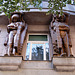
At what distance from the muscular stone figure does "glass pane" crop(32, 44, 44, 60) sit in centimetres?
103

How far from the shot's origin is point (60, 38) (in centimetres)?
602

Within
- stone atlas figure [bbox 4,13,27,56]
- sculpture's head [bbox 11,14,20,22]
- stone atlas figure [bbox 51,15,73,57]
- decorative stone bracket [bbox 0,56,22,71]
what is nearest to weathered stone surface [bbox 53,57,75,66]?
stone atlas figure [bbox 51,15,73,57]

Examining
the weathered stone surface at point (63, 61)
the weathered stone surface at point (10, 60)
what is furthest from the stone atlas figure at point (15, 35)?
the weathered stone surface at point (63, 61)

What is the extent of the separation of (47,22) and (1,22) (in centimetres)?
316

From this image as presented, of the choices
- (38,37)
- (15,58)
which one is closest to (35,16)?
(38,37)

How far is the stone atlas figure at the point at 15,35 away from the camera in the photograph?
5828 mm

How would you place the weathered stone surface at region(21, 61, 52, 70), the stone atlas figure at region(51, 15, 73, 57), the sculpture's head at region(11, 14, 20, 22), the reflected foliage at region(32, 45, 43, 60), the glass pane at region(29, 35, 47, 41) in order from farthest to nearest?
the glass pane at region(29, 35, 47, 41)
the sculpture's head at region(11, 14, 20, 22)
the reflected foliage at region(32, 45, 43, 60)
the stone atlas figure at region(51, 15, 73, 57)
the weathered stone surface at region(21, 61, 52, 70)

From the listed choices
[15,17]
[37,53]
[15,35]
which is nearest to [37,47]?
[37,53]

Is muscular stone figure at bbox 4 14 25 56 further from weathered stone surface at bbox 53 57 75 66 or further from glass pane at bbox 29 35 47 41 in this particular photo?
weathered stone surface at bbox 53 57 75 66

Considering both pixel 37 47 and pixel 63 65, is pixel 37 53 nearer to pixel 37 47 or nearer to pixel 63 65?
pixel 37 47

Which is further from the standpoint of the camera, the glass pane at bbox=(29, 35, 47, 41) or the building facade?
the glass pane at bbox=(29, 35, 47, 41)

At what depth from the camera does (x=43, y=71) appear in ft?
15.6

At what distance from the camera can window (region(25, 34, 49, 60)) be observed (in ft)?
20.9

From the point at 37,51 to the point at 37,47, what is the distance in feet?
0.95
